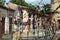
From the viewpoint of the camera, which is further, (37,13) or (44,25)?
(44,25)

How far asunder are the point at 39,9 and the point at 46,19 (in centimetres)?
10

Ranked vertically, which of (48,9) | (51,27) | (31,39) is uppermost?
(48,9)

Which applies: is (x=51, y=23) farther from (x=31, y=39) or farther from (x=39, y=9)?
(x=31, y=39)

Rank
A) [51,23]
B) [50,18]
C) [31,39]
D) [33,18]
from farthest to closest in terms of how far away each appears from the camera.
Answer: [31,39]
[33,18]
[51,23]
[50,18]

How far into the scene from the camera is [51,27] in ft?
6.95

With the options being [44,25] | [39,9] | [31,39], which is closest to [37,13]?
[39,9]

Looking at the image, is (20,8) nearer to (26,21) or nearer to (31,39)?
(26,21)

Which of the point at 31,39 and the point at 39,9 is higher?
the point at 39,9

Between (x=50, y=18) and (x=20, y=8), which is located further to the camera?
(x=20, y=8)

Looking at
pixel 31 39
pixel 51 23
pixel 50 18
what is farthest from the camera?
pixel 31 39

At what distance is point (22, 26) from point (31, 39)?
2.12 meters

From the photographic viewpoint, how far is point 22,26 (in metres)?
2.10

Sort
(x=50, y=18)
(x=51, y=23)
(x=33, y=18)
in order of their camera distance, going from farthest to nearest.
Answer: (x=33, y=18) < (x=51, y=23) < (x=50, y=18)

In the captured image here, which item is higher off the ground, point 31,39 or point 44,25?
point 44,25
